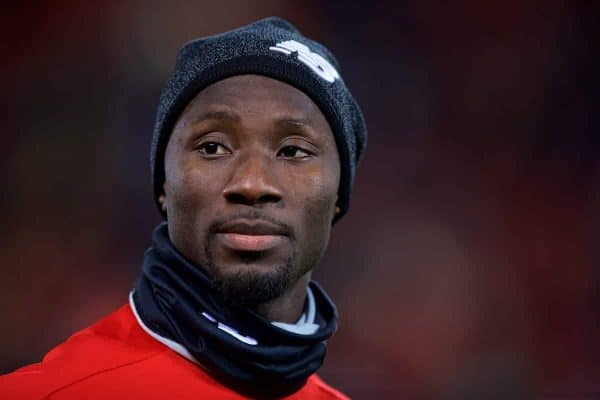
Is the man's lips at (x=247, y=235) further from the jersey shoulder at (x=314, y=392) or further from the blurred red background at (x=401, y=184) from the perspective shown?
the blurred red background at (x=401, y=184)

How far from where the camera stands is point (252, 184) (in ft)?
5.05

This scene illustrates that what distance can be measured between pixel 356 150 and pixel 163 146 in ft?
1.67

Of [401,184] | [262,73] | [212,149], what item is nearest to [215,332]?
[212,149]

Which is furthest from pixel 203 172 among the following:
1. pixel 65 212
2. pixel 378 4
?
pixel 378 4

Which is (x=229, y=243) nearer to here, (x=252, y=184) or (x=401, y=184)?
(x=252, y=184)

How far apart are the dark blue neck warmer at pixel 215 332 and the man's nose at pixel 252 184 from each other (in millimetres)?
182

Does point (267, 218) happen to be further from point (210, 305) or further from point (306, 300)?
point (306, 300)

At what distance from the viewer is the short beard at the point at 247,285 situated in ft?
5.08

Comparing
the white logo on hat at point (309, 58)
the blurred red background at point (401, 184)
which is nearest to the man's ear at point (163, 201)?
the white logo on hat at point (309, 58)

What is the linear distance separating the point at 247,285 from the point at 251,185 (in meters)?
0.20

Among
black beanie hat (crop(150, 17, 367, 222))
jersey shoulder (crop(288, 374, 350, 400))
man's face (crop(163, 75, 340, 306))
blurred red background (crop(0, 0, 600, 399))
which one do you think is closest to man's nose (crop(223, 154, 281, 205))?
man's face (crop(163, 75, 340, 306))

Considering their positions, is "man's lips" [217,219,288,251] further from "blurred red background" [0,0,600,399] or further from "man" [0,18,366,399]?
"blurred red background" [0,0,600,399]

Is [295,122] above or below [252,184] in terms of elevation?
above

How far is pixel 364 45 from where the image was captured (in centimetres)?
388
